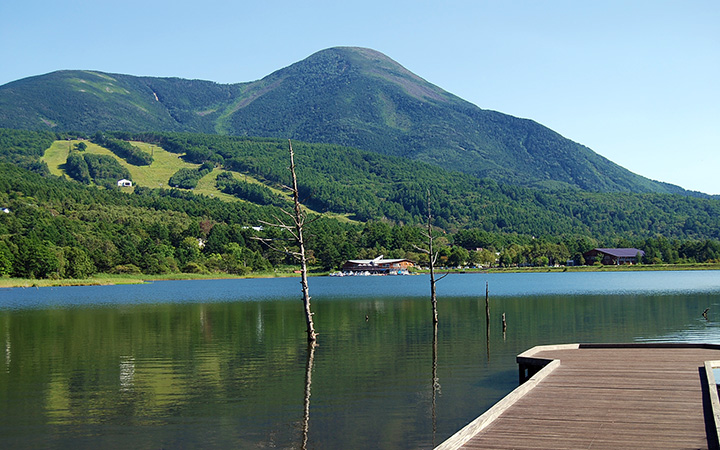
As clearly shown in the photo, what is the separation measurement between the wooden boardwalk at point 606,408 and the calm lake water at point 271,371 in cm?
229

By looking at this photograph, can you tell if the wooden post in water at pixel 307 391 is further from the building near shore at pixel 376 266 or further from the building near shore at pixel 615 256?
the building near shore at pixel 615 256

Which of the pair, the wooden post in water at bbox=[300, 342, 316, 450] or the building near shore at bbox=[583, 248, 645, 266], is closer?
the wooden post in water at bbox=[300, 342, 316, 450]

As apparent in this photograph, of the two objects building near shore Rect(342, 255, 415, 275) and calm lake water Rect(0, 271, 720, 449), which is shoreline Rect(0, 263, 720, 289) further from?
calm lake water Rect(0, 271, 720, 449)

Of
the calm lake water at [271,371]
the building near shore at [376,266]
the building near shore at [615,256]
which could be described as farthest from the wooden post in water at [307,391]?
the building near shore at [615,256]

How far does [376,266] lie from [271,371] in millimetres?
152409

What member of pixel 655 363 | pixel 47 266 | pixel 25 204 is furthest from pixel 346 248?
pixel 655 363

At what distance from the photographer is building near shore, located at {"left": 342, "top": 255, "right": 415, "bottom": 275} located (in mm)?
176250

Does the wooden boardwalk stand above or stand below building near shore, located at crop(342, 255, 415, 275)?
above

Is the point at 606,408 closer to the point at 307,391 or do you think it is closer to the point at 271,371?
the point at 307,391

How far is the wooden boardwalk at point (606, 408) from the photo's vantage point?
12547 mm

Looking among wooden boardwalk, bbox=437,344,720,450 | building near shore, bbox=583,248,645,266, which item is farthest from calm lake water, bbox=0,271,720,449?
building near shore, bbox=583,248,645,266

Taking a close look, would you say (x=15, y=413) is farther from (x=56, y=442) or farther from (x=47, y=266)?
(x=47, y=266)

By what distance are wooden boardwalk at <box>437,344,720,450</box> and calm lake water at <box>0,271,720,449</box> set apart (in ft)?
7.50

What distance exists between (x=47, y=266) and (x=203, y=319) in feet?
195
